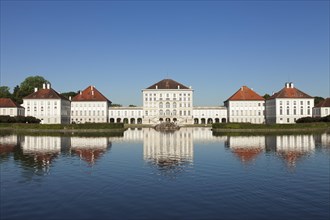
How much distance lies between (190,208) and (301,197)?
4621 millimetres

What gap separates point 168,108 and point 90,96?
2209 cm

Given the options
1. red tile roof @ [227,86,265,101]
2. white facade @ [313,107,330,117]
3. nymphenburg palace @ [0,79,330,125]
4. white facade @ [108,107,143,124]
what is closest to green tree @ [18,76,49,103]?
nymphenburg palace @ [0,79,330,125]

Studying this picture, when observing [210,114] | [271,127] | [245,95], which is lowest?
[271,127]

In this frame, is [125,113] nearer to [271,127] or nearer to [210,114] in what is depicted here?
[210,114]

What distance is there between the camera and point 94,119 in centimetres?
10188

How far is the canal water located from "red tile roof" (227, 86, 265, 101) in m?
76.2

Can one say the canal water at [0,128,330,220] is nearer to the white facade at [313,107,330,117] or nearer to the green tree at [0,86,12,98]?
the white facade at [313,107,330,117]

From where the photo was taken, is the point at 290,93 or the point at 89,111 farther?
the point at 89,111

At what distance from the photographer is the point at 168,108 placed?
107000mm

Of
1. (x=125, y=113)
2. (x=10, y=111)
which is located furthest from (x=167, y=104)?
(x=10, y=111)

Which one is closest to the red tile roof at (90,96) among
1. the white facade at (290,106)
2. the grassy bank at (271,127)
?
the white facade at (290,106)

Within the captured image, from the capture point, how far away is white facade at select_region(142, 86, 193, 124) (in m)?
107

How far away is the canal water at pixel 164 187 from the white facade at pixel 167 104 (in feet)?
263

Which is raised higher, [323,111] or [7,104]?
[7,104]
